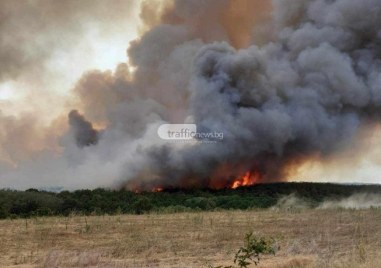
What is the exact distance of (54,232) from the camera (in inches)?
784

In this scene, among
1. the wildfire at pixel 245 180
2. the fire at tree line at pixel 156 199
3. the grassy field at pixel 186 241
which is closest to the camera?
the grassy field at pixel 186 241

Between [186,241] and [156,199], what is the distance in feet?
85.4

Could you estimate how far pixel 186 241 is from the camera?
1733 centimetres

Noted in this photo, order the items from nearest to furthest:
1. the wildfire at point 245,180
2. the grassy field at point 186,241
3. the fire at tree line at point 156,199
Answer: the grassy field at point 186,241, the fire at tree line at point 156,199, the wildfire at point 245,180

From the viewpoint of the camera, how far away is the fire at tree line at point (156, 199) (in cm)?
3394

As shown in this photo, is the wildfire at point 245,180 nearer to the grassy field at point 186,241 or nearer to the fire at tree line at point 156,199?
the fire at tree line at point 156,199

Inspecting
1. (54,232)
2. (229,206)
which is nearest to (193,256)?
(54,232)

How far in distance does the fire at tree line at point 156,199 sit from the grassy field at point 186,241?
10.0 meters

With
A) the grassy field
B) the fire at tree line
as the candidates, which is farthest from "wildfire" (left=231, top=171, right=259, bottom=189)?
the grassy field

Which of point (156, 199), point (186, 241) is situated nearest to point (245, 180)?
point (156, 199)

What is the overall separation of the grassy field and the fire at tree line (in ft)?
33.0

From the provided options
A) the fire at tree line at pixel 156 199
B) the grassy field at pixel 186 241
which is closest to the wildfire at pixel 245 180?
the fire at tree line at pixel 156 199

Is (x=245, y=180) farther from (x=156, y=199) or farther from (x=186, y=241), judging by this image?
(x=186, y=241)

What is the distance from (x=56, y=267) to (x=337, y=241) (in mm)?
9989
